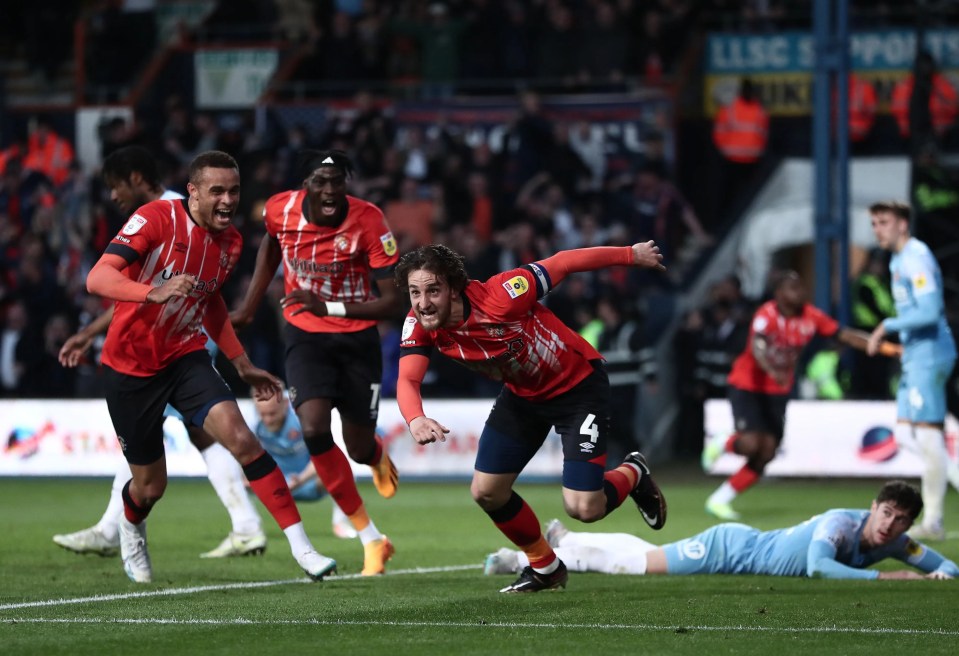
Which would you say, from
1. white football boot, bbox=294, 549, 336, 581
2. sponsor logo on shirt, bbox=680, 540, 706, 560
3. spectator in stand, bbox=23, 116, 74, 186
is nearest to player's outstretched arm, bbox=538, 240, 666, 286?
white football boot, bbox=294, 549, 336, 581

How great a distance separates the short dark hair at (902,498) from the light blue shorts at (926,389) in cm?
334

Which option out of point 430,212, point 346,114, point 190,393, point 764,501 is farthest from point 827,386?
point 190,393

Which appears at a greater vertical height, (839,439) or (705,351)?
(705,351)

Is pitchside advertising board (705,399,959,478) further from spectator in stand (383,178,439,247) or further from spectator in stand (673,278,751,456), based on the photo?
spectator in stand (383,178,439,247)

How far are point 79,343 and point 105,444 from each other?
8941 millimetres

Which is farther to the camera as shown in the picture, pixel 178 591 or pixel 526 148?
pixel 526 148

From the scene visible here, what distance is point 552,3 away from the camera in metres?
22.3

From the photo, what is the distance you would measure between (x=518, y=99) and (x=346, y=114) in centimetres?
240

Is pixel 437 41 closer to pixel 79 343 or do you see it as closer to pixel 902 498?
pixel 79 343

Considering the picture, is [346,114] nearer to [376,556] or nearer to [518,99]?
[518,99]

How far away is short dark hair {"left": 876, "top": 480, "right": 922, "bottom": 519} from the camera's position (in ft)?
30.4

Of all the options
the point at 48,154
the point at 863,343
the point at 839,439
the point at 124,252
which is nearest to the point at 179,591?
the point at 124,252

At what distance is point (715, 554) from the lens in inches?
388

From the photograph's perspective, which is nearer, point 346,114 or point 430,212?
point 430,212
